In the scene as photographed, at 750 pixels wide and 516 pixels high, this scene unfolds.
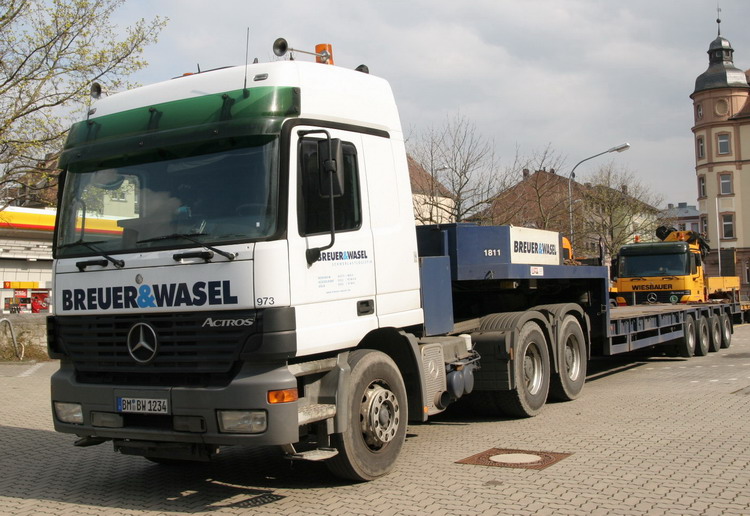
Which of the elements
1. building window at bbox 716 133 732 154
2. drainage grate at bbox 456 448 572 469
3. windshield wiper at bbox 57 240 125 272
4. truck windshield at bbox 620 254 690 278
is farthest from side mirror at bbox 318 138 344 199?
building window at bbox 716 133 732 154

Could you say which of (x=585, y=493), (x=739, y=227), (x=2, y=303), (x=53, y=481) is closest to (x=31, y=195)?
(x=53, y=481)

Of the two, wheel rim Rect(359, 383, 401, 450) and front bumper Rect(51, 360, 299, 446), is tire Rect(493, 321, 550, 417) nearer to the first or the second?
wheel rim Rect(359, 383, 401, 450)

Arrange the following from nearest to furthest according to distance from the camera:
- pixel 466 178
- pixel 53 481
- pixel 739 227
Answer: pixel 53 481 < pixel 466 178 < pixel 739 227

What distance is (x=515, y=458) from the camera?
7.12 m

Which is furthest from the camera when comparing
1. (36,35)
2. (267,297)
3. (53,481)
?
(36,35)

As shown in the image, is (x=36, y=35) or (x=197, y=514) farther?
(x=36, y=35)

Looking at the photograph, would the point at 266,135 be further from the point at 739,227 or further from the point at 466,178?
the point at 739,227

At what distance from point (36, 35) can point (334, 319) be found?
14.6m

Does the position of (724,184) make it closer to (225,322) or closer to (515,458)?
(515,458)

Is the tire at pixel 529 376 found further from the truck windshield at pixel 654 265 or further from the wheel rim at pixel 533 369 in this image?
the truck windshield at pixel 654 265

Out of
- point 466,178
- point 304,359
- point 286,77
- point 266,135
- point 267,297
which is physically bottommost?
point 304,359

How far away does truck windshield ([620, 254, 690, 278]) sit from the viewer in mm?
21719

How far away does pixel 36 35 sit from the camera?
1769cm

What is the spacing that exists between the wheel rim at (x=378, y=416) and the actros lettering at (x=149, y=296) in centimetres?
148
